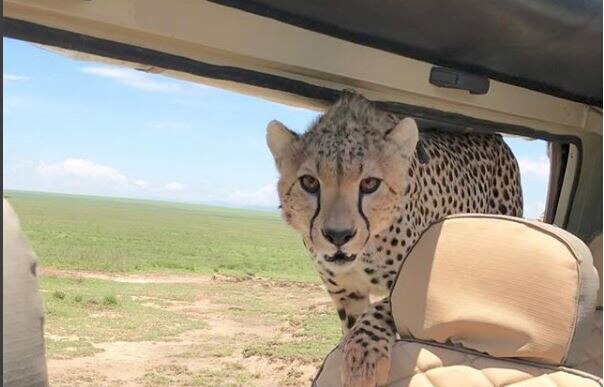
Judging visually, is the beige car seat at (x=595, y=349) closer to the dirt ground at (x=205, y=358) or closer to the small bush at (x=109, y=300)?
the dirt ground at (x=205, y=358)

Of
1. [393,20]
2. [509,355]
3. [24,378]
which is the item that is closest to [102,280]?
[393,20]

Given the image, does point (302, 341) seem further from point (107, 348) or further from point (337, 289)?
point (337, 289)

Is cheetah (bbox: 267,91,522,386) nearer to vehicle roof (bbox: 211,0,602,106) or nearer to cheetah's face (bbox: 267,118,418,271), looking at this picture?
cheetah's face (bbox: 267,118,418,271)

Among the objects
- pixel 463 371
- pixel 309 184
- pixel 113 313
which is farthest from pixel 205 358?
pixel 463 371

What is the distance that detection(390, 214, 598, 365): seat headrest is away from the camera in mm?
1140

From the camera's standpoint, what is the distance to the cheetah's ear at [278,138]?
6.19ft

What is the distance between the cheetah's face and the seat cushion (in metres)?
0.52

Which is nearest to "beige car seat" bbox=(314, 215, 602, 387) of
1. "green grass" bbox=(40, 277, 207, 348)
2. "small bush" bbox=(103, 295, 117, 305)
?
"green grass" bbox=(40, 277, 207, 348)

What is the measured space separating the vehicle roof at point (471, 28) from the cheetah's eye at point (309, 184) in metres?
0.35

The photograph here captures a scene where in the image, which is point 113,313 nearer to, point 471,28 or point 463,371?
point 471,28

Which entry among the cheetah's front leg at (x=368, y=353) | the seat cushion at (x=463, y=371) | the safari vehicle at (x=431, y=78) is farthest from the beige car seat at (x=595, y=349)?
the cheetah's front leg at (x=368, y=353)

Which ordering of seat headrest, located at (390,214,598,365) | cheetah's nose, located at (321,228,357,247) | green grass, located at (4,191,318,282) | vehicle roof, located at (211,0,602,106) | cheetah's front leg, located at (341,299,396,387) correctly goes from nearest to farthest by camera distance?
seat headrest, located at (390,214,598,365), cheetah's front leg, located at (341,299,396,387), vehicle roof, located at (211,0,602,106), cheetah's nose, located at (321,228,357,247), green grass, located at (4,191,318,282)

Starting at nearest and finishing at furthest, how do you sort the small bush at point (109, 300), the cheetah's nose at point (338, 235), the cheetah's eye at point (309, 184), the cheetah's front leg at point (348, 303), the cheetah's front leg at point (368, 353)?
the cheetah's front leg at point (368, 353) → the cheetah's nose at point (338, 235) → the cheetah's eye at point (309, 184) → the cheetah's front leg at point (348, 303) → the small bush at point (109, 300)

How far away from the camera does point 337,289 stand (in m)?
2.22
